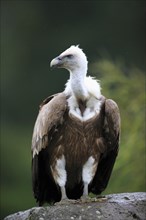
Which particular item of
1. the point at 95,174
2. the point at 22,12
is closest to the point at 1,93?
the point at 22,12

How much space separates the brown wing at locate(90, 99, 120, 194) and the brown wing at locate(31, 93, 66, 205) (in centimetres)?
45

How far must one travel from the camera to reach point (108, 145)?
1401cm

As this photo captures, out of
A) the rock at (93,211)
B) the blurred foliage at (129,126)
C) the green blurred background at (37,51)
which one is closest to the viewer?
the rock at (93,211)

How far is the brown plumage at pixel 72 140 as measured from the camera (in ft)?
45.1

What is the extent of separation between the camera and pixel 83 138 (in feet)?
45.2

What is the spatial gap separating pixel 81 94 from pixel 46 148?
26.3 inches

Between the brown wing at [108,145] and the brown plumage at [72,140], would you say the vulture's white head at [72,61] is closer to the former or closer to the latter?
the brown plumage at [72,140]

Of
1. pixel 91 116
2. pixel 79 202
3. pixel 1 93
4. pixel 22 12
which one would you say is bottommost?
pixel 79 202

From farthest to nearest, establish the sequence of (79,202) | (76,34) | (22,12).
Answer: (22,12) < (76,34) < (79,202)

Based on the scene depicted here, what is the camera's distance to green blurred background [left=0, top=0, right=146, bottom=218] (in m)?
Answer: 26.9

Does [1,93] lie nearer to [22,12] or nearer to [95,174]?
[22,12]

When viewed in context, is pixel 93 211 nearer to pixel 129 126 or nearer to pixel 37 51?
pixel 129 126

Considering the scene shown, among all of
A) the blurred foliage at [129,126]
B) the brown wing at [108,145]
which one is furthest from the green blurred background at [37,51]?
the brown wing at [108,145]

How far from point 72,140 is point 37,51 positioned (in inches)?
695
